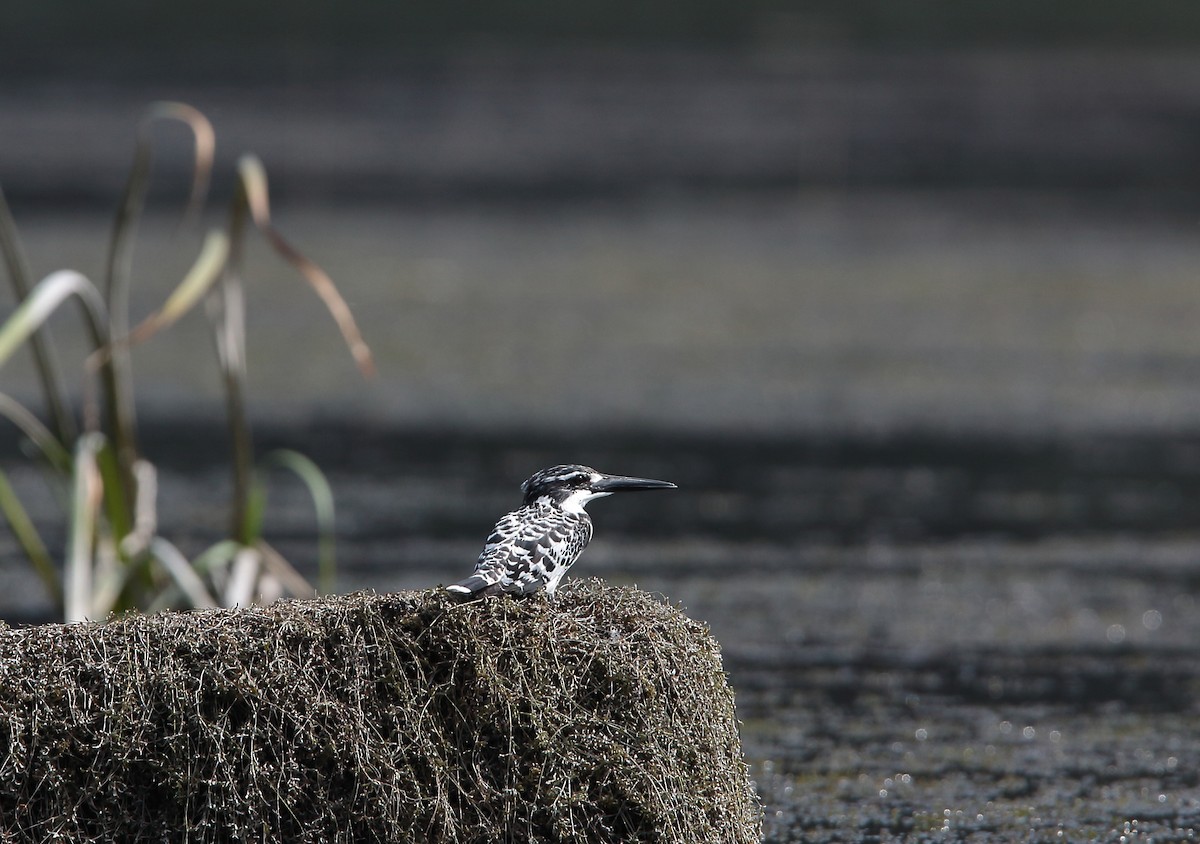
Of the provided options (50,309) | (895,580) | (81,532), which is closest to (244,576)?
(81,532)

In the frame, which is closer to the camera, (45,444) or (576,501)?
(576,501)

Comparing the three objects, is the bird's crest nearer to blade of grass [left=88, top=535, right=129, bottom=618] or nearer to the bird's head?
the bird's head

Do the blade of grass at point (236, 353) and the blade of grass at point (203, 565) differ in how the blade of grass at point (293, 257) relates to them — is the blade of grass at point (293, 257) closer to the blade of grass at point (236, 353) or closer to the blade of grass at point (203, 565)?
the blade of grass at point (236, 353)

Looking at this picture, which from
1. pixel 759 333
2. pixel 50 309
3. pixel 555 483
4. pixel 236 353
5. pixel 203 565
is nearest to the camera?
pixel 555 483

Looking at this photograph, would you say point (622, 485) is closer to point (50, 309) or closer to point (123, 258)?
point (50, 309)

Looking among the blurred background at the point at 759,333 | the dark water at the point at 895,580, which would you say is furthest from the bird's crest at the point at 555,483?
the blurred background at the point at 759,333

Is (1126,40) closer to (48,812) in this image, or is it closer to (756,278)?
(756,278)

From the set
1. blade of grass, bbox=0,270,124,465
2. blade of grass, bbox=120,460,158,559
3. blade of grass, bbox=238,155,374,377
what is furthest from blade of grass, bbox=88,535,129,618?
blade of grass, bbox=238,155,374,377
